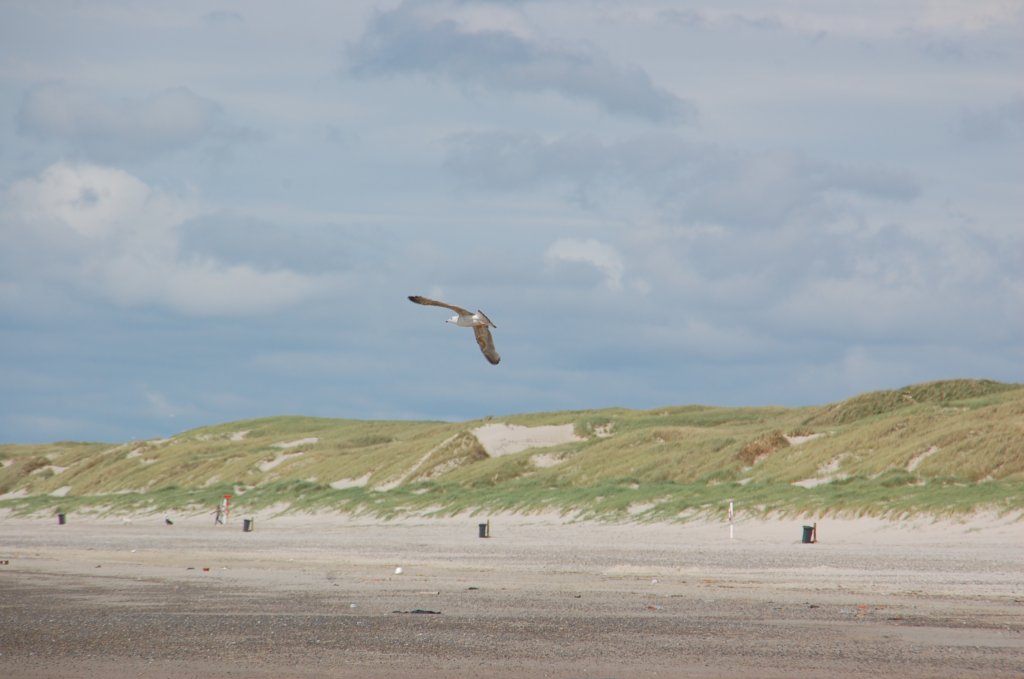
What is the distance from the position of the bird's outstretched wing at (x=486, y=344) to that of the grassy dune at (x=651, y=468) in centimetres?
1416

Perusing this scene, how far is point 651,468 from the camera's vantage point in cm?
4469

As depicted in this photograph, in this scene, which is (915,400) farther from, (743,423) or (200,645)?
(200,645)

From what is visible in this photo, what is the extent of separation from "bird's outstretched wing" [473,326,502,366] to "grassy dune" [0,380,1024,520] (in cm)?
1416

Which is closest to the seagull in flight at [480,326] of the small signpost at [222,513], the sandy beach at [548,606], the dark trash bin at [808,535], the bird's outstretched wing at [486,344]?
the bird's outstretched wing at [486,344]

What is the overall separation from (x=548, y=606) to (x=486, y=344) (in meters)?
3.60

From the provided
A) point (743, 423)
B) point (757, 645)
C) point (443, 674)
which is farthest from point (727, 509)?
point (743, 423)

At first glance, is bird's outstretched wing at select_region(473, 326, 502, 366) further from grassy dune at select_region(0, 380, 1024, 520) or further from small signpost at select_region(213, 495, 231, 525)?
small signpost at select_region(213, 495, 231, 525)

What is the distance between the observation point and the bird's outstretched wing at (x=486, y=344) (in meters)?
18.6

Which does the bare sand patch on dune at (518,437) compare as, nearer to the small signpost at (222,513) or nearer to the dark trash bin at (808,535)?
the small signpost at (222,513)

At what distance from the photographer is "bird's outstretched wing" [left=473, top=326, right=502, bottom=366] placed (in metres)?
18.6

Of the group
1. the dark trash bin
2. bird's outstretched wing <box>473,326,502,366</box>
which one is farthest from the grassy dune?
bird's outstretched wing <box>473,326,502,366</box>

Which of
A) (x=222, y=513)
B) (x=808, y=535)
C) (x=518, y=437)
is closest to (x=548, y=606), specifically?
(x=808, y=535)

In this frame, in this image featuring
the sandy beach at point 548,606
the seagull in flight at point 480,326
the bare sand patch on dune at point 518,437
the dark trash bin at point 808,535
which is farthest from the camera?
the bare sand patch on dune at point 518,437

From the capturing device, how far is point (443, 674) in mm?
12547
